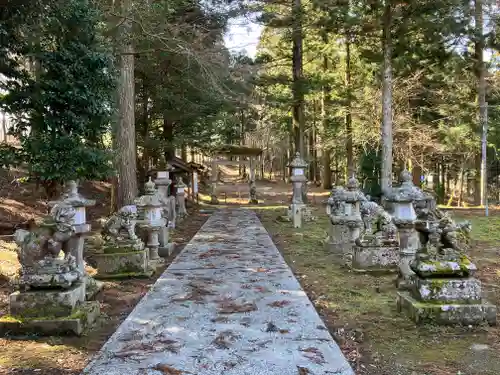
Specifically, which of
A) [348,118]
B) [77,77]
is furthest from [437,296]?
[348,118]

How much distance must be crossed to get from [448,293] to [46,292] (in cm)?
399

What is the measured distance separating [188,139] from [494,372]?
13.9 m

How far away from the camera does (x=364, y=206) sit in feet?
23.6

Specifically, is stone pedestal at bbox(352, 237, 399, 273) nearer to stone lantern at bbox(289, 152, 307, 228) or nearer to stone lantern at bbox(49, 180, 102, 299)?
stone lantern at bbox(49, 180, 102, 299)

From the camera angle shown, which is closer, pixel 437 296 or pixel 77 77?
pixel 437 296

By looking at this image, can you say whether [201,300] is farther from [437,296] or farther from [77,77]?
[77,77]

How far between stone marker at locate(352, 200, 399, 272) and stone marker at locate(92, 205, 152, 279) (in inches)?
133

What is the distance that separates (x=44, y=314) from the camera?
4035mm

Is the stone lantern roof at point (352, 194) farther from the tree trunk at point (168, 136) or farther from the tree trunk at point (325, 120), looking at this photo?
the tree trunk at point (325, 120)

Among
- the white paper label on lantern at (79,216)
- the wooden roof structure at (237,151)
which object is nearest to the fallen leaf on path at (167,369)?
the white paper label on lantern at (79,216)

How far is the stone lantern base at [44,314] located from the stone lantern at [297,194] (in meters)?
8.89

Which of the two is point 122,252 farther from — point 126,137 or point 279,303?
point 126,137

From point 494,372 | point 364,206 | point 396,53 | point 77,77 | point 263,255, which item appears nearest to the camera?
point 494,372

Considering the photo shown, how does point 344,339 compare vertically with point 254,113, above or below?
below
